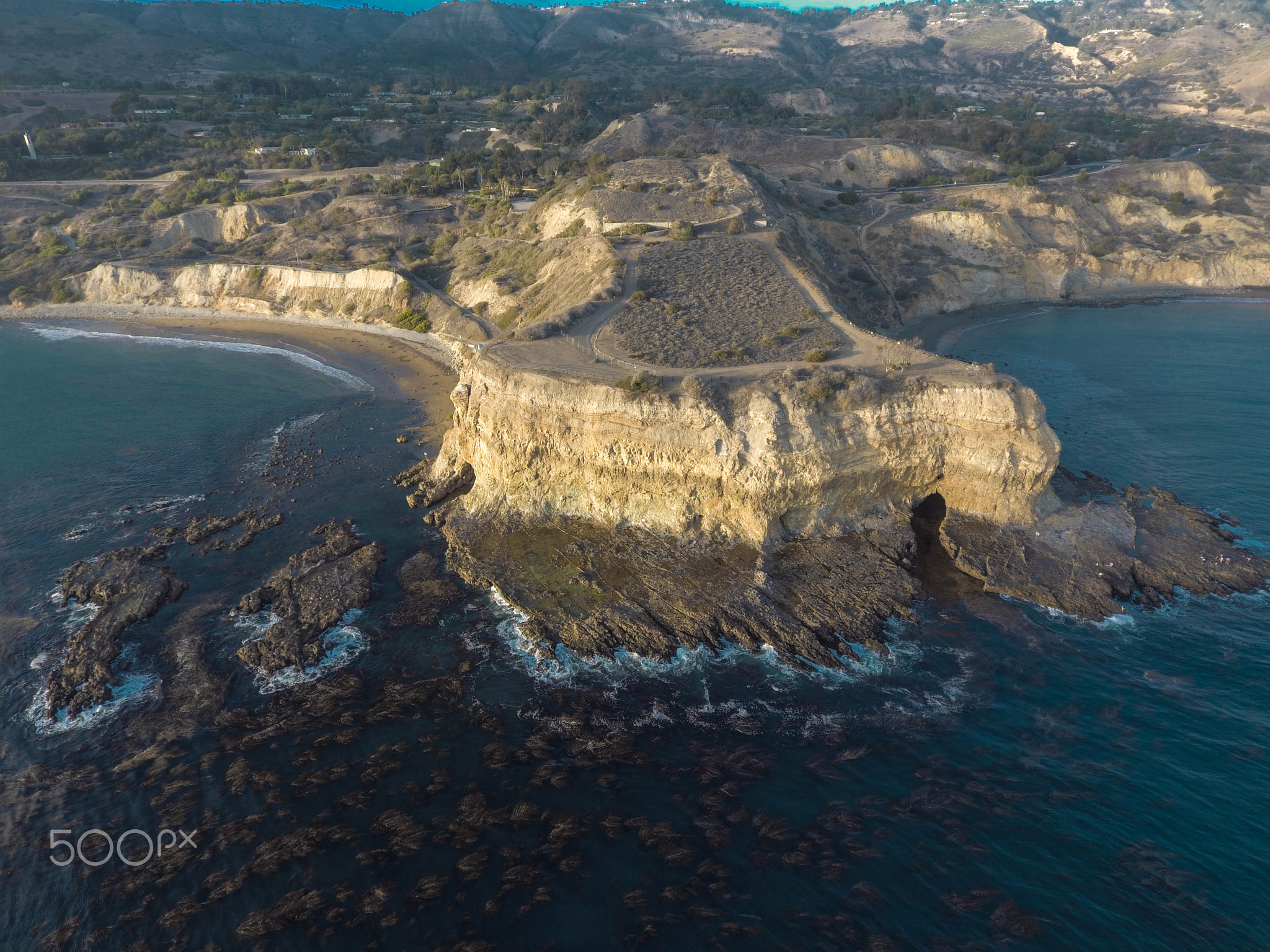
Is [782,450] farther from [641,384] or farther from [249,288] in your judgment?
[249,288]

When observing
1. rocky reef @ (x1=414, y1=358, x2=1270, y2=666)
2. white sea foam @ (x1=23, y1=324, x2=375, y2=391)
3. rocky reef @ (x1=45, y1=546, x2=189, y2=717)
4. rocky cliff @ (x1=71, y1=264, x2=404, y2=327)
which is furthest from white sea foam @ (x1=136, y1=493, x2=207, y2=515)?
rocky cliff @ (x1=71, y1=264, x2=404, y2=327)

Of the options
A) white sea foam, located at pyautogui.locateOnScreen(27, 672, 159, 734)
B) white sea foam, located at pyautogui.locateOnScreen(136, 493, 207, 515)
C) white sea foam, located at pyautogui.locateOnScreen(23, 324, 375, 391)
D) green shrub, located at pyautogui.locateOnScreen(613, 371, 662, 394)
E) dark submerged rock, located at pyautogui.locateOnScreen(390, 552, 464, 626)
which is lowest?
white sea foam, located at pyautogui.locateOnScreen(27, 672, 159, 734)

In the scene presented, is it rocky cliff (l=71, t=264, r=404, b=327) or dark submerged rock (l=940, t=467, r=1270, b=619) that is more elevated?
rocky cliff (l=71, t=264, r=404, b=327)

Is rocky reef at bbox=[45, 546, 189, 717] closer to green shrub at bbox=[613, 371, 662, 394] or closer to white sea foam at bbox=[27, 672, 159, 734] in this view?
white sea foam at bbox=[27, 672, 159, 734]

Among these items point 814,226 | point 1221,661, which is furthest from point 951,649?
point 814,226

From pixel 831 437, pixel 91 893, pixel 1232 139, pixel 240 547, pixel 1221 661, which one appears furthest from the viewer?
pixel 1232 139

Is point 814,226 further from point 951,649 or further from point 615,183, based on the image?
point 951,649

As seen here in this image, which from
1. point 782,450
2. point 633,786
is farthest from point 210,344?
point 633,786
